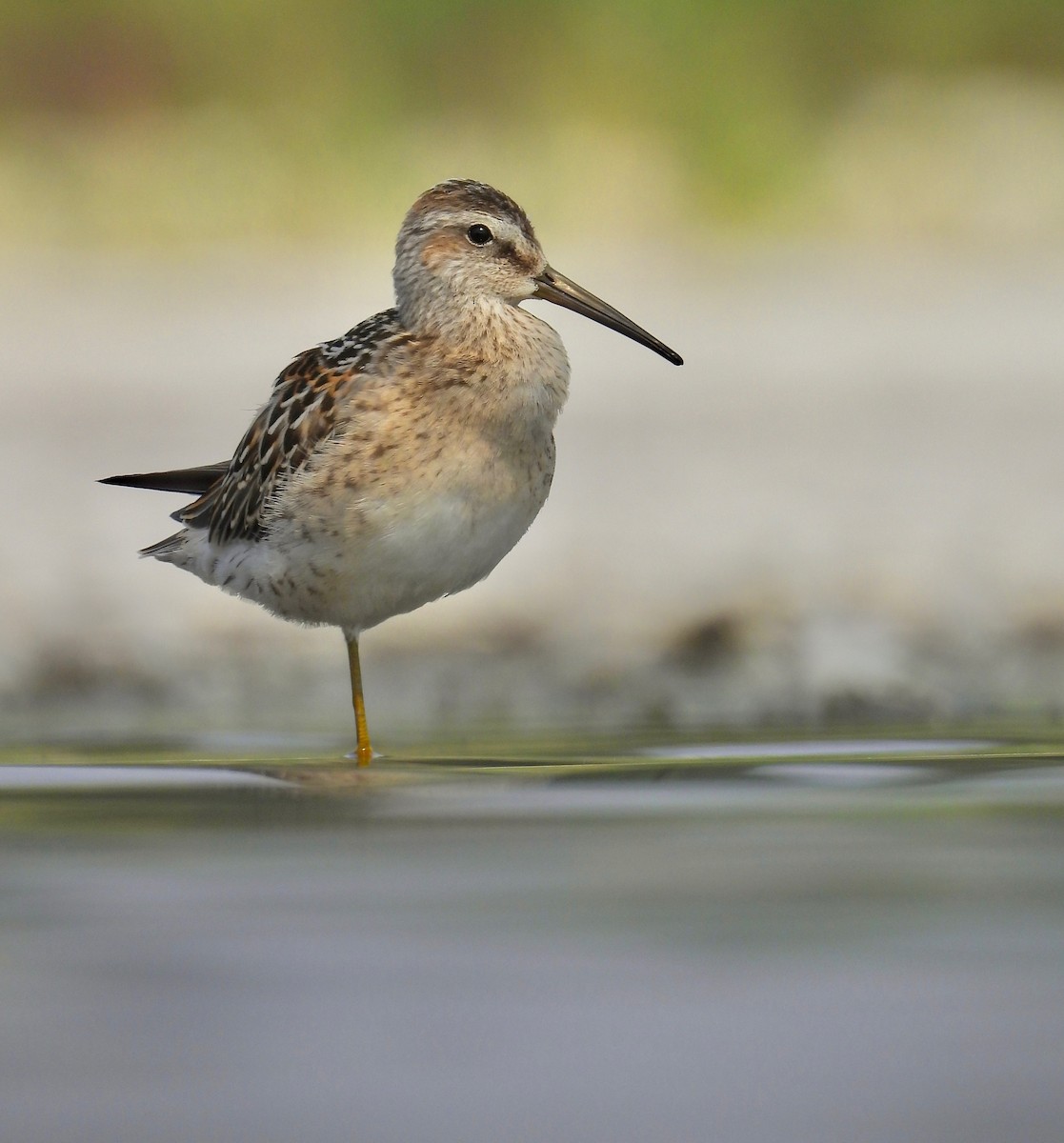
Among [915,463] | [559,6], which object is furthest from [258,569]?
[559,6]

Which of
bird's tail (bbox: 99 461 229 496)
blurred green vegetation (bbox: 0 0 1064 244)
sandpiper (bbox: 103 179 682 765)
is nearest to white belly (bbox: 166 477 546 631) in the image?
sandpiper (bbox: 103 179 682 765)

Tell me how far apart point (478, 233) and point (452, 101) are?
9497 millimetres

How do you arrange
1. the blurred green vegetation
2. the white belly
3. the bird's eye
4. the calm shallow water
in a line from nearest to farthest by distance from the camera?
the calm shallow water → the white belly → the bird's eye → the blurred green vegetation

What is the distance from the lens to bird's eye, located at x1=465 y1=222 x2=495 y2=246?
20.4 feet

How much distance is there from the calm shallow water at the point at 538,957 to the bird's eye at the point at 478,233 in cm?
174

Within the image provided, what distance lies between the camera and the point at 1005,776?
508cm

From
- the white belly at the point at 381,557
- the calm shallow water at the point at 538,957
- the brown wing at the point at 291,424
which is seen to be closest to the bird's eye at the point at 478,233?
the brown wing at the point at 291,424

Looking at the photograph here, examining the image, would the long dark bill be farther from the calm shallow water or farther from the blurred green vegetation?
the blurred green vegetation

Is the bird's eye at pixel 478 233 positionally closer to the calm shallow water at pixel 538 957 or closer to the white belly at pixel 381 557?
the white belly at pixel 381 557

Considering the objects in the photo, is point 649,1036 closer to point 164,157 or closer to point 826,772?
point 826,772

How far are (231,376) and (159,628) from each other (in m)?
4.23

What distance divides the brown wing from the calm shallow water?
1183 mm

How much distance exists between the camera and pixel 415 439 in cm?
581

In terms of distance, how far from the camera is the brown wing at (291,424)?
6.04m
